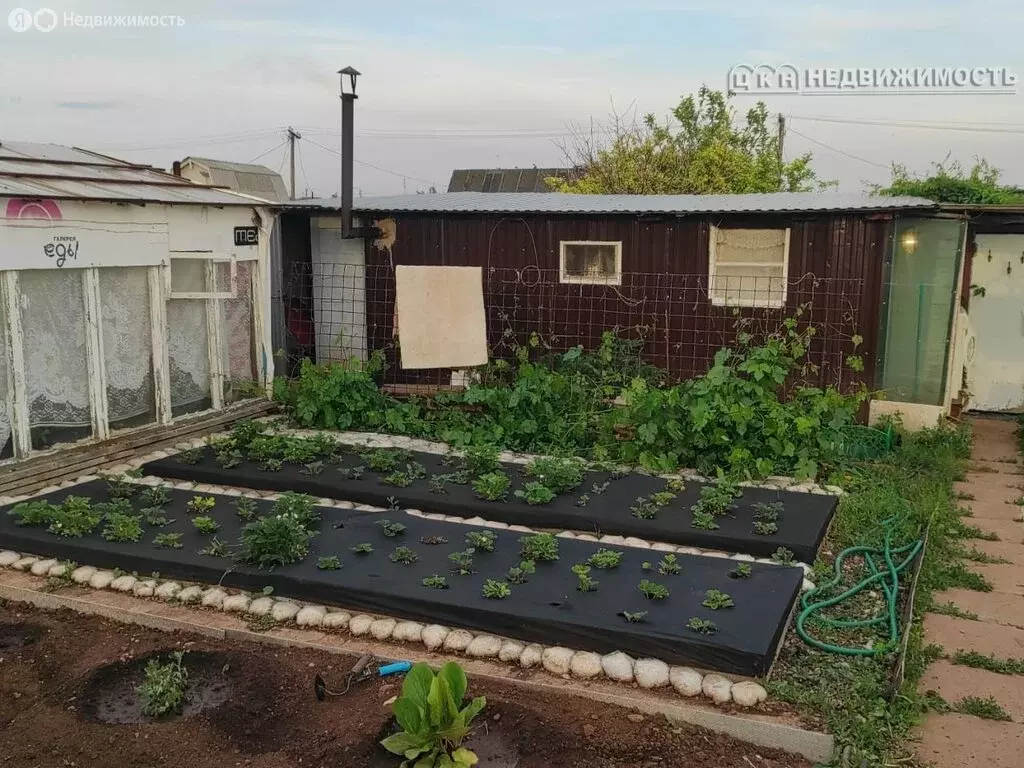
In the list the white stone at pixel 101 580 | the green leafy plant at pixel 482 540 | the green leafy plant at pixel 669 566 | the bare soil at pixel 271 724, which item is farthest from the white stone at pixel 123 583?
the green leafy plant at pixel 669 566

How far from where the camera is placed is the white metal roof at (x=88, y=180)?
21.2 ft

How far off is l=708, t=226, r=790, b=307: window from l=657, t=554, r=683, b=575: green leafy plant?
13.7 ft

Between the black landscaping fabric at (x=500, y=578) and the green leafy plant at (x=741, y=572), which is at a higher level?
the green leafy plant at (x=741, y=572)

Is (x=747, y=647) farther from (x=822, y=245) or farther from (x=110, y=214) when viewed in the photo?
(x=110, y=214)

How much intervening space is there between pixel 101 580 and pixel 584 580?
9.17 ft

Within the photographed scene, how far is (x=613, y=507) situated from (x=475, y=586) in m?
1.66

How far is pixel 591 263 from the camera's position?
8.86 metres

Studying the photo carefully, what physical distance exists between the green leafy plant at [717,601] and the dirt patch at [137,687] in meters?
2.32

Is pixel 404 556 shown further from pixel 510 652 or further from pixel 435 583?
pixel 510 652

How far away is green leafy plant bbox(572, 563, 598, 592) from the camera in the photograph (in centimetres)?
449

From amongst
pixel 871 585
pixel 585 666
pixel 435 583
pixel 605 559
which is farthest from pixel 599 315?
pixel 585 666

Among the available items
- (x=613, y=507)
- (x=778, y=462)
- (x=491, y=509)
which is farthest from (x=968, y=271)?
(x=491, y=509)

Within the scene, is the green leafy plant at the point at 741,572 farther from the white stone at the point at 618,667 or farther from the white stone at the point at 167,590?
the white stone at the point at 167,590

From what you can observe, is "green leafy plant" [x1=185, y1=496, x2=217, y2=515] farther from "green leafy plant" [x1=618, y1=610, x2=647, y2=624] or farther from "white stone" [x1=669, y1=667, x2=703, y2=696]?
"white stone" [x1=669, y1=667, x2=703, y2=696]
